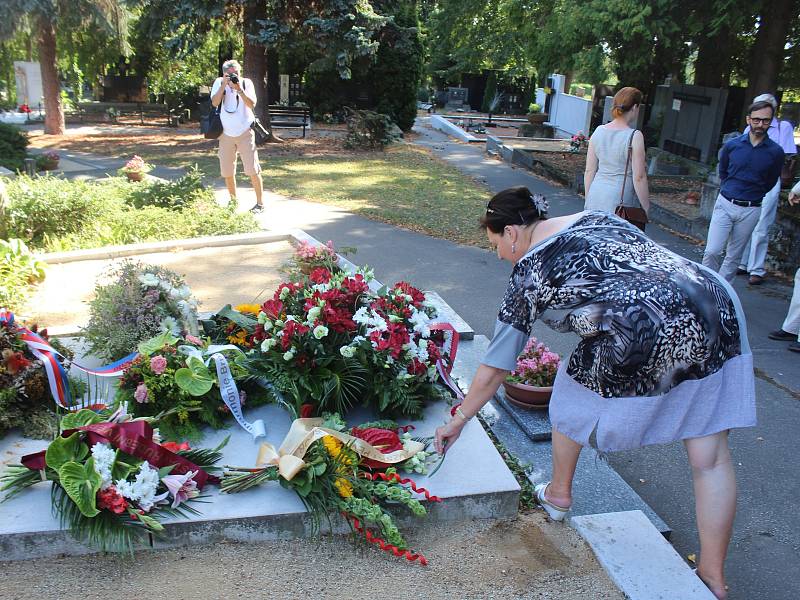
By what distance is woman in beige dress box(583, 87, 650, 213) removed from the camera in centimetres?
555

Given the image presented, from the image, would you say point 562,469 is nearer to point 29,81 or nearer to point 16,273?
point 16,273

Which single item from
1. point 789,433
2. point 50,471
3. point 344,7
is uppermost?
point 344,7

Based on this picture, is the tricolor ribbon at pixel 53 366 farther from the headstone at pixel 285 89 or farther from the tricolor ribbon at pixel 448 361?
the headstone at pixel 285 89

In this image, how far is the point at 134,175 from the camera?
10.2m

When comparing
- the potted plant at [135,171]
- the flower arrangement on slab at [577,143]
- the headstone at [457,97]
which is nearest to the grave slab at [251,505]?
the potted plant at [135,171]

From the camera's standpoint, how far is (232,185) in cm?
891

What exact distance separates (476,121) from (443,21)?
14.2ft

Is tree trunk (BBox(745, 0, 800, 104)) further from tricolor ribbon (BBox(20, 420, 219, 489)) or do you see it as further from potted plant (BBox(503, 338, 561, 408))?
tricolor ribbon (BBox(20, 420, 219, 489))

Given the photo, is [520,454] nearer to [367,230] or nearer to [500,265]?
[500,265]

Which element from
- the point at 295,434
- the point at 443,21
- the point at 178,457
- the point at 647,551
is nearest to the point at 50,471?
the point at 178,457

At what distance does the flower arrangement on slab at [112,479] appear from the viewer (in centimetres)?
270

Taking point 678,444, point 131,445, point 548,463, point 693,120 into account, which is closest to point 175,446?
point 131,445

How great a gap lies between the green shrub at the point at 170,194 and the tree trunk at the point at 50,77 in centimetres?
1102

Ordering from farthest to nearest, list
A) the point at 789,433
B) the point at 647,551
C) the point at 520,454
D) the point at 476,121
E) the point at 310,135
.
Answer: the point at 476,121 → the point at 310,135 → the point at 789,433 → the point at 520,454 → the point at 647,551
